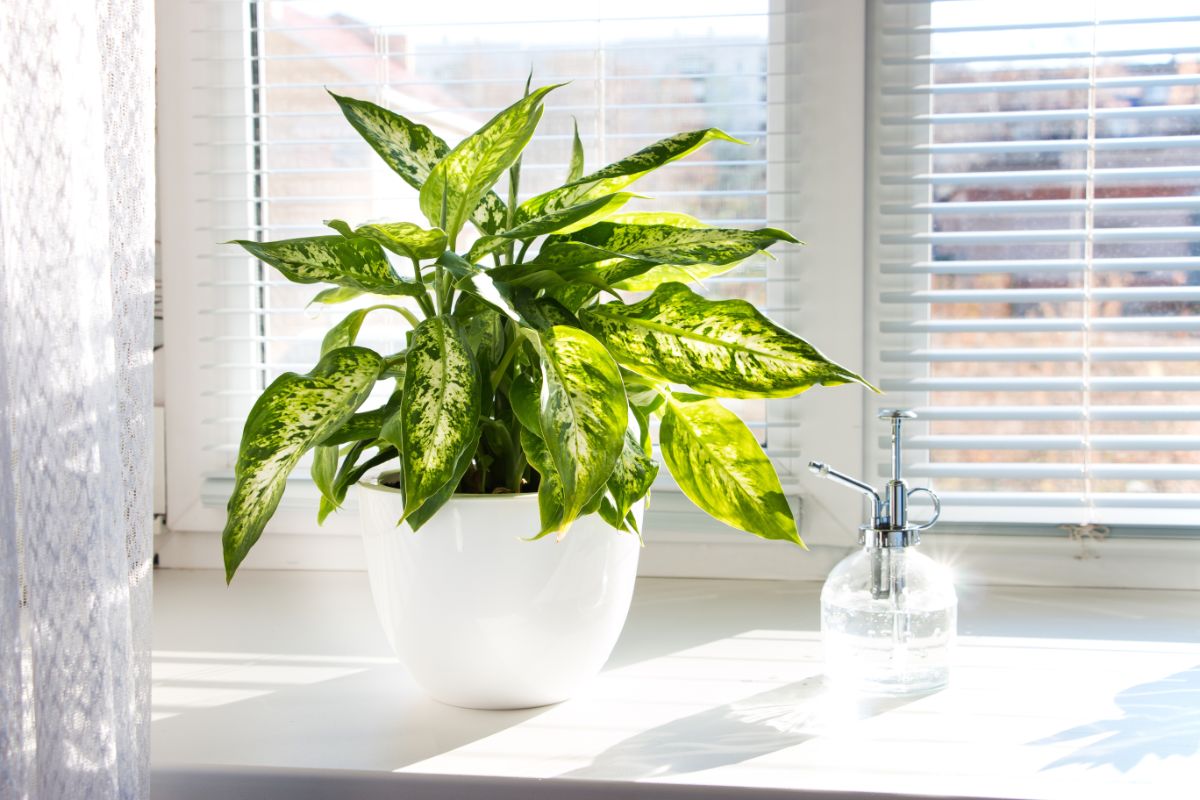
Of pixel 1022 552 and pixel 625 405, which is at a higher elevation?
pixel 625 405

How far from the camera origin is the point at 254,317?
4.27 feet

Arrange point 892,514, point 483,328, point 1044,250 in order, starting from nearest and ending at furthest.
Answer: point 483,328 < point 892,514 < point 1044,250

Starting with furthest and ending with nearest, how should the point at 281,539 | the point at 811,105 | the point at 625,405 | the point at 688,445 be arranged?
the point at 281,539
the point at 811,105
the point at 688,445
the point at 625,405

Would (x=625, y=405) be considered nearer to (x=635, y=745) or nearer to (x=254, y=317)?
(x=635, y=745)

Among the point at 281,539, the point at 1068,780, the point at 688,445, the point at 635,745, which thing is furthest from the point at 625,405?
the point at 281,539

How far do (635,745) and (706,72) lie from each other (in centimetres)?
74

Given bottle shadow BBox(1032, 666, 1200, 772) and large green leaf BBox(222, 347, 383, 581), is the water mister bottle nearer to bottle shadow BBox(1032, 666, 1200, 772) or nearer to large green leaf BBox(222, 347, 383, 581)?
bottle shadow BBox(1032, 666, 1200, 772)

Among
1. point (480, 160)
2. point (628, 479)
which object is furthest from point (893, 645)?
point (480, 160)

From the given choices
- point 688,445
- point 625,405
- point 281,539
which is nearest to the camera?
point 625,405

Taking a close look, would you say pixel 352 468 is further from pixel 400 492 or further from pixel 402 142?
pixel 402 142

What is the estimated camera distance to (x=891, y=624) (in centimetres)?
89

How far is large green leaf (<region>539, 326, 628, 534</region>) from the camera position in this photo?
0.68 metres

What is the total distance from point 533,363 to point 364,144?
0.57m

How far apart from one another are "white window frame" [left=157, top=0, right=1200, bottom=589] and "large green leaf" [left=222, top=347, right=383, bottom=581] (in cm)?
53
